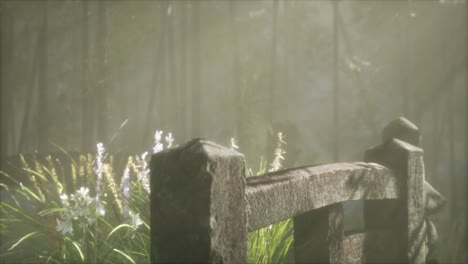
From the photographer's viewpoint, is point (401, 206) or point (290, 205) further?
point (401, 206)

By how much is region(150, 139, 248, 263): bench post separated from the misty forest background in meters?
6.79

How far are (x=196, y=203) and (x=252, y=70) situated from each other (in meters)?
12.5

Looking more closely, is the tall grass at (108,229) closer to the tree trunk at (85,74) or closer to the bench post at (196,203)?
the bench post at (196,203)

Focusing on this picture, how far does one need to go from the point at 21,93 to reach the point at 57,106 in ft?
12.3

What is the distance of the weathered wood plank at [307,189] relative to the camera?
203 cm

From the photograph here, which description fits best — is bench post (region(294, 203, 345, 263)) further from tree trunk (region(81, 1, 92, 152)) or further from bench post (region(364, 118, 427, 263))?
tree trunk (region(81, 1, 92, 152))

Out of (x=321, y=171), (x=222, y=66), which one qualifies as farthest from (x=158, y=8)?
(x=321, y=171)

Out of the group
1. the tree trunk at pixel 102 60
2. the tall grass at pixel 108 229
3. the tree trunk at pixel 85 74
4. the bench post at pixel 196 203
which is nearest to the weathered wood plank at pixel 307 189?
the bench post at pixel 196 203

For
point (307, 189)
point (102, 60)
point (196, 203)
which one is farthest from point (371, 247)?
point (102, 60)

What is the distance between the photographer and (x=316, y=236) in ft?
8.46

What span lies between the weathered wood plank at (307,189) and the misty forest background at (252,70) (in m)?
5.46

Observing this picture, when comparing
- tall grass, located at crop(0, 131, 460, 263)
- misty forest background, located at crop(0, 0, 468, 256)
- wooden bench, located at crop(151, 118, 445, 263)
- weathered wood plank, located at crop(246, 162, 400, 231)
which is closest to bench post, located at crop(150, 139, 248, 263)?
wooden bench, located at crop(151, 118, 445, 263)

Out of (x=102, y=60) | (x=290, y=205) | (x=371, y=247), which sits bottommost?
(x=371, y=247)

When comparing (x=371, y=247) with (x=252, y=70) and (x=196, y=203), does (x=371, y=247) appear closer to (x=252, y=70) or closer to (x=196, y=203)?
(x=196, y=203)
